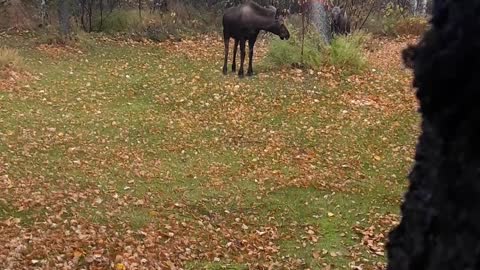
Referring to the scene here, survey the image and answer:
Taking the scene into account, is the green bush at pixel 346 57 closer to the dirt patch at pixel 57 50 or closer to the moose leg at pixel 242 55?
the moose leg at pixel 242 55

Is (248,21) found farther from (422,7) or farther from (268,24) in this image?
(422,7)

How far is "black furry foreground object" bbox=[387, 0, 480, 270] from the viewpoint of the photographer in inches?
42.2

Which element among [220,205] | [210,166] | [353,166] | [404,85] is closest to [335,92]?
[404,85]

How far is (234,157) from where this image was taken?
905 centimetres

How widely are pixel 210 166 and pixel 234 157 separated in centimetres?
54

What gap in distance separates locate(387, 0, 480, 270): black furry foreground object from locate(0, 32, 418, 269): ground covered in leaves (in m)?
4.76

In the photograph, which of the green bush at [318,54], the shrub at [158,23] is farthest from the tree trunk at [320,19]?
the shrub at [158,23]

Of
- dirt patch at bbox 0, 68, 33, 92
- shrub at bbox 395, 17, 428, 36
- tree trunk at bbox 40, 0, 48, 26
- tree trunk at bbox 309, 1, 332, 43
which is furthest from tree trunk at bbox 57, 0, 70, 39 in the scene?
shrub at bbox 395, 17, 428, 36

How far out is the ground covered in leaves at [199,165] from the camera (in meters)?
6.16

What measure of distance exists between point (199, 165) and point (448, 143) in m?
7.56

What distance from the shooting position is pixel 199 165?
8648mm

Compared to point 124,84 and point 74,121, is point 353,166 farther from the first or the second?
point 124,84

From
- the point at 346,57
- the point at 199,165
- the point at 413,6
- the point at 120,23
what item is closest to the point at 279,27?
the point at 346,57

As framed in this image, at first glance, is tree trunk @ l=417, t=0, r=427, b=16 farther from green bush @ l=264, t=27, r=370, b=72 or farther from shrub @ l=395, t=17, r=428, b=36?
green bush @ l=264, t=27, r=370, b=72
